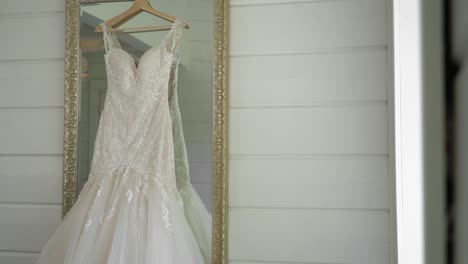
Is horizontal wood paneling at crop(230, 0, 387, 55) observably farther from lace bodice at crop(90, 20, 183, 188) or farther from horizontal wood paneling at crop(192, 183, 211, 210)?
horizontal wood paneling at crop(192, 183, 211, 210)

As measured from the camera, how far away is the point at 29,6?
1955 mm

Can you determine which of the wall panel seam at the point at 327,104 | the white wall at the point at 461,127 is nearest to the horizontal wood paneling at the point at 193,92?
the wall panel seam at the point at 327,104

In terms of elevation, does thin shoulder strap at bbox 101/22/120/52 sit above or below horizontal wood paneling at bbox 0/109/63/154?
above

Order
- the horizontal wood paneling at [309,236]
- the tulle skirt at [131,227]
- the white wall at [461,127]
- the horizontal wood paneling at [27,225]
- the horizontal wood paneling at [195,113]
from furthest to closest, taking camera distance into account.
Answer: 1. the horizontal wood paneling at [27,225]
2. the horizontal wood paneling at [195,113]
3. the horizontal wood paneling at [309,236]
4. the tulle skirt at [131,227]
5. the white wall at [461,127]

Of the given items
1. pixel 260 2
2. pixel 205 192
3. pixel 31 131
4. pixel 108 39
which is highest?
pixel 260 2

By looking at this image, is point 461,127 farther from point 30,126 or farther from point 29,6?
point 29,6

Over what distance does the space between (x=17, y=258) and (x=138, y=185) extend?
2.35 feet

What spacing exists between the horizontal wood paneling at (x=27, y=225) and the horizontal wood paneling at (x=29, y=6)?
2.81 ft

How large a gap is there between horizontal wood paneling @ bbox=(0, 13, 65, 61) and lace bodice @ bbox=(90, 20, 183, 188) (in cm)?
35

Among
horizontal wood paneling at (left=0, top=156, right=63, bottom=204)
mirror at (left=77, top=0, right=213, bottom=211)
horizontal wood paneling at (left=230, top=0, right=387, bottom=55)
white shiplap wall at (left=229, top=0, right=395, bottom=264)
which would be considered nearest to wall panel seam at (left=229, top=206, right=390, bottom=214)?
white shiplap wall at (left=229, top=0, right=395, bottom=264)

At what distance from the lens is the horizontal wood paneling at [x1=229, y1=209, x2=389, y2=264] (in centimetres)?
162

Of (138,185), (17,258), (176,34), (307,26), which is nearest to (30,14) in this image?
(176,34)

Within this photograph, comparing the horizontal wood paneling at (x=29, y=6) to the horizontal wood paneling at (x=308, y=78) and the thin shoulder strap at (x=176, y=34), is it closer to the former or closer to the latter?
the thin shoulder strap at (x=176, y=34)

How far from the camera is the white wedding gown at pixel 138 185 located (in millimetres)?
1518
